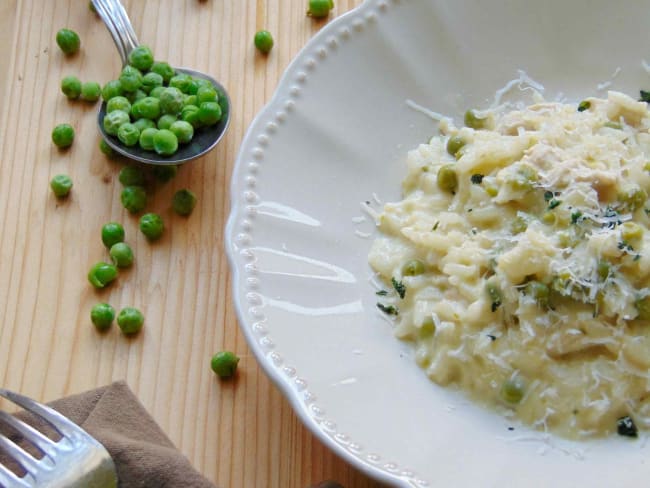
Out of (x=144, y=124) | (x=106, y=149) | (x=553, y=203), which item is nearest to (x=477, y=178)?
(x=553, y=203)

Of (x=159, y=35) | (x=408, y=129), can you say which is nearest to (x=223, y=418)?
(x=408, y=129)

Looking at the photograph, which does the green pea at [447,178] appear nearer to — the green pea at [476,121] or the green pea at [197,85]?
the green pea at [476,121]

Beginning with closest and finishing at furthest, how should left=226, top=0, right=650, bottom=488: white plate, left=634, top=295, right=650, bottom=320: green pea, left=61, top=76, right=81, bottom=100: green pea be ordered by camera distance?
left=226, top=0, right=650, bottom=488: white plate
left=634, top=295, right=650, bottom=320: green pea
left=61, top=76, right=81, bottom=100: green pea

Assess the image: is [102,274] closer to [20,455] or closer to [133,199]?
[133,199]

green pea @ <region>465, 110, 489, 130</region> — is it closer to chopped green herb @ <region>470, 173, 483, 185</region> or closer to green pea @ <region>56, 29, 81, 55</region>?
chopped green herb @ <region>470, 173, 483, 185</region>

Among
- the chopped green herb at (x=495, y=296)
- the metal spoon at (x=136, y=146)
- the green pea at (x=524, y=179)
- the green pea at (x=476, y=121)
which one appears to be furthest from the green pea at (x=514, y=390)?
the metal spoon at (x=136, y=146)

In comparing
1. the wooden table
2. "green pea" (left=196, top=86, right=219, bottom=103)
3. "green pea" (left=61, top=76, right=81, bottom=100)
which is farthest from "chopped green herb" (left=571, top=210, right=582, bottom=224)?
"green pea" (left=61, top=76, right=81, bottom=100)
